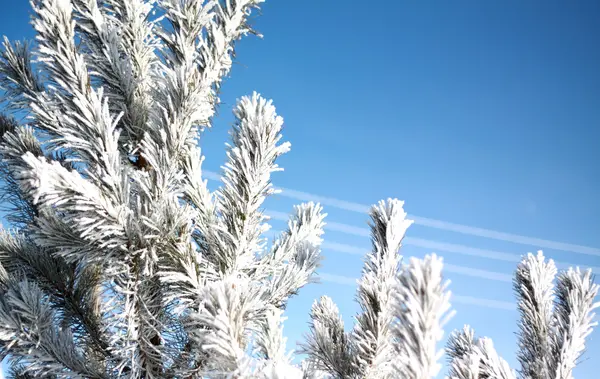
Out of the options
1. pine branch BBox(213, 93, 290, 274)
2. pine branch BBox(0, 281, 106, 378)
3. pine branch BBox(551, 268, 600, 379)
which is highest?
pine branch BBox(213, 93, 290, 274)

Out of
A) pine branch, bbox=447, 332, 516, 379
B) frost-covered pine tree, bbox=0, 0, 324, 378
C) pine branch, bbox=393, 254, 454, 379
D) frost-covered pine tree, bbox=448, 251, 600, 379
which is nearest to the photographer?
pine branch, bbox=393, 254, 454, 379

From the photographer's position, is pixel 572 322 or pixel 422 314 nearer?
pixel 422 314

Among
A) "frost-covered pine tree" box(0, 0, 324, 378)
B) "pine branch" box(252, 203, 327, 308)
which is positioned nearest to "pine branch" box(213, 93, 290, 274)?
"frost-covered pine tree" box(0, 0, 324, 378)

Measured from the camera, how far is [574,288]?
1.80m

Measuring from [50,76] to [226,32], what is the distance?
779mm

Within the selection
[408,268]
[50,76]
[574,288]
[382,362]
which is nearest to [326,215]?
→ [382,362]

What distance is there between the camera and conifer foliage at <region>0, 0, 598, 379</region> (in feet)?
5.90

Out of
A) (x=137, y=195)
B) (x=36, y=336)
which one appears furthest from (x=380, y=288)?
(x=36, y=336)

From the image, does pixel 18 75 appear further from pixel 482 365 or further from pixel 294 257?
pixel 482 365

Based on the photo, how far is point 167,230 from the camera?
6.41 feet

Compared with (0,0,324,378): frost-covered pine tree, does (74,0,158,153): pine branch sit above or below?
above

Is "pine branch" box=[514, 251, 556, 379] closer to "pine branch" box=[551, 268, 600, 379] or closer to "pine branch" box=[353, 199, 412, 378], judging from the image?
"pine branch" box=[551, 268, 600, 379]

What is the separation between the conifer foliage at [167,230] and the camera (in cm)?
180

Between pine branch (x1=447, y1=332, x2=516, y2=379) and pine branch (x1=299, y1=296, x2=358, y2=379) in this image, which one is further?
pine branch (x1=299, y1=296, x2=358, y2=379)
